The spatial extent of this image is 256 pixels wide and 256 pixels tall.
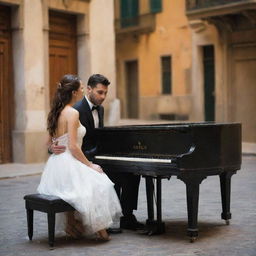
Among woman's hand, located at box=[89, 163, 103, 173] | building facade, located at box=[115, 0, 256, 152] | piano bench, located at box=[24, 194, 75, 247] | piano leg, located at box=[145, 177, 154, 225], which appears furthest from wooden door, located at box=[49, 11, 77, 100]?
piano bench, located at box=[24, 194, 75, 247]

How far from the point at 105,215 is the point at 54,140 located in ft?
3.05

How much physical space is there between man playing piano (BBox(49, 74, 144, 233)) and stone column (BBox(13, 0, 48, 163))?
25.0ft

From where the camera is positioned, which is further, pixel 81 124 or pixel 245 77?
pixel 245 77

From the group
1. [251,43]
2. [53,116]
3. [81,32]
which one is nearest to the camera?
[53,116]

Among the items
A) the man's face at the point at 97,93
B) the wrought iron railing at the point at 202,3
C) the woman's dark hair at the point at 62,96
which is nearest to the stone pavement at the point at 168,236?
the woman's dark hair at the point at 62,96

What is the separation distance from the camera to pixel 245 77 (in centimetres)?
2228

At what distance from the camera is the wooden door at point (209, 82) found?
23.9 meters

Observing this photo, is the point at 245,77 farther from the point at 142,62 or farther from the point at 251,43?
the point at 142,62

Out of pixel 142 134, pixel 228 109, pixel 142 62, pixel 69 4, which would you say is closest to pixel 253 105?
pixel 228 109

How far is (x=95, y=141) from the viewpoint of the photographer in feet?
24.1

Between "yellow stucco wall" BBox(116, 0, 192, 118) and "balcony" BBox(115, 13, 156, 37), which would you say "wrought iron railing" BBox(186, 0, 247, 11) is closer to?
"yellow stucco wall" BBox(116, 0, 192, 118)

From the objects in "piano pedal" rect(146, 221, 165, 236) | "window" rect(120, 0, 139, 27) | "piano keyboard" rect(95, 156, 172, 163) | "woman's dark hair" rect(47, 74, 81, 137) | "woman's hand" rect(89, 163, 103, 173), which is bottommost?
"piano pedal" rect(146, 221, 165, 236)

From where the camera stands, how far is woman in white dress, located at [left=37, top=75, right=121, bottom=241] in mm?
6453

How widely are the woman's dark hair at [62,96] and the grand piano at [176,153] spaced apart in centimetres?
72
